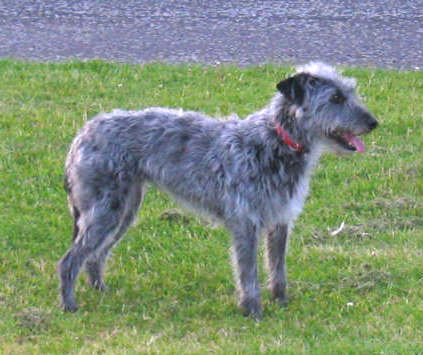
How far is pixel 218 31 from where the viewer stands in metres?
13.0

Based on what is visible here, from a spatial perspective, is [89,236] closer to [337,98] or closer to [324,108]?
[324,108]

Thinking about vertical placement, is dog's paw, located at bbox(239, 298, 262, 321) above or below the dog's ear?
below

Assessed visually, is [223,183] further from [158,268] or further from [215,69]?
[215,69]

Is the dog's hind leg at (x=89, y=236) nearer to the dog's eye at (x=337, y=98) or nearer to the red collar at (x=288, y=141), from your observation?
the red collar at (x=288, y=141)

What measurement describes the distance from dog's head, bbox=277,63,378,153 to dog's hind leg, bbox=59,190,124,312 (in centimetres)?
144

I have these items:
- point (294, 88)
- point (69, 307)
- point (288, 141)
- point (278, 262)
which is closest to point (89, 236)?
point (69, 307)

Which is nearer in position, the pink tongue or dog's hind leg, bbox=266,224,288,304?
the pink tongue

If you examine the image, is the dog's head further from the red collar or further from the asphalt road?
the asphalt road

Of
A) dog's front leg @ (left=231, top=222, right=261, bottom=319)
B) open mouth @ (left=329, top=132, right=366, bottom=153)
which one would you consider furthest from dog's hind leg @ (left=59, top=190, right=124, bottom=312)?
open mouth @ (left=329, top=132, right=366, bottom=153)

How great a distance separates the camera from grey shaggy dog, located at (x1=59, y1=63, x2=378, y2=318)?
6.57 meters

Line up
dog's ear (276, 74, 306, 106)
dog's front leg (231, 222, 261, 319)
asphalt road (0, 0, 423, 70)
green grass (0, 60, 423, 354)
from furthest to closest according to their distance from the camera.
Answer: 1. asphalt road (0, 0, 423, 70)
2. dog's front leg (231, 222, 261, 319)
3. dog's ear (276, 74, 306, 106)
4. green grass (0, 60, 423, 354)

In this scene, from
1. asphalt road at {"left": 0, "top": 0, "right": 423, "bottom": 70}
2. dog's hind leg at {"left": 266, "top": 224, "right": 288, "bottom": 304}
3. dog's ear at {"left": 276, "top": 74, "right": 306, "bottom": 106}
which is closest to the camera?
dog's ear at {"left": 276, "top": 74, "right": 306, "bottom": 106}

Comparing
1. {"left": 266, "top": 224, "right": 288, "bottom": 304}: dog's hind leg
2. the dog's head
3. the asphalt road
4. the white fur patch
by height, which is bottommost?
the asphalt road

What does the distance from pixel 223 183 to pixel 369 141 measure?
319cm
